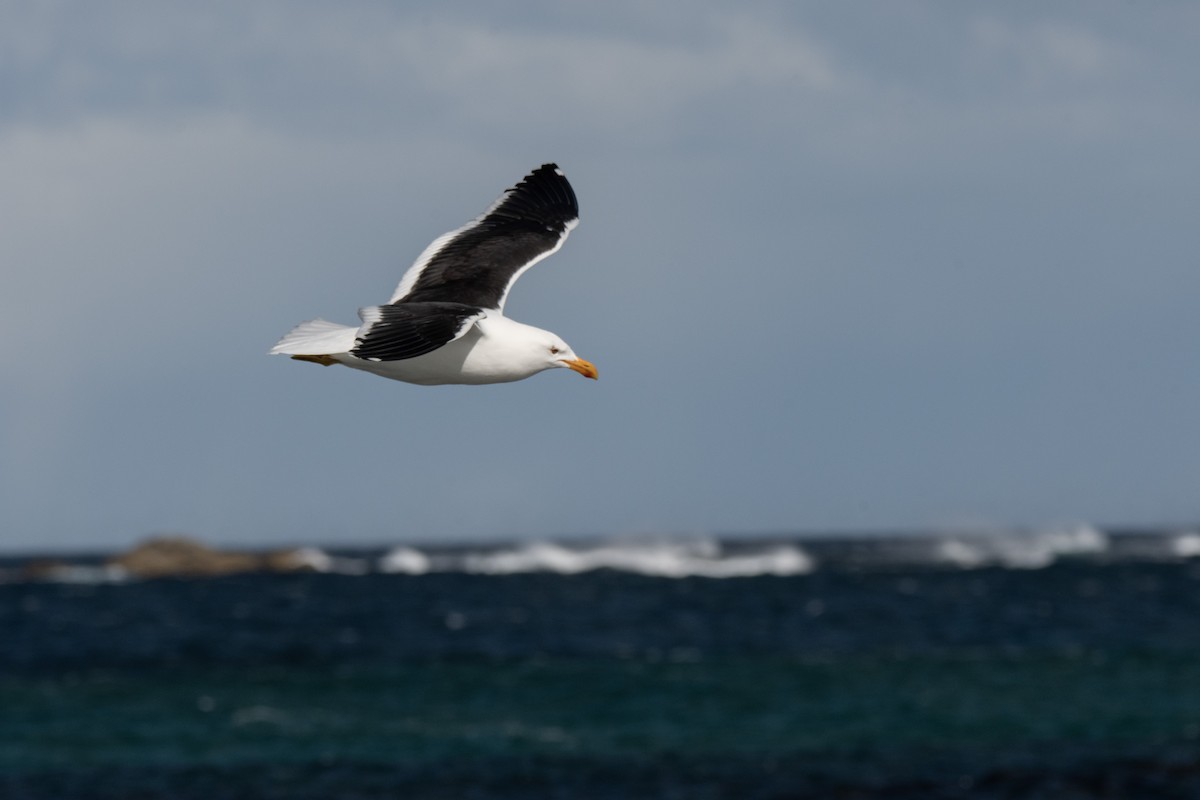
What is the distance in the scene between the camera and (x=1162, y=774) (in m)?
25.9

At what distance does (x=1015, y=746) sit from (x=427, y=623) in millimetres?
29629

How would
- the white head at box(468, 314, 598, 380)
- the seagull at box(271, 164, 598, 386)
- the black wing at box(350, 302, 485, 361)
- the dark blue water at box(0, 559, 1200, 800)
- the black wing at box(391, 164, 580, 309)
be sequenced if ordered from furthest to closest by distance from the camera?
the dark blue water at box(0, 559, 1200, 800), the black wing at box(391, 164, 580, 309), the white head at box(468, 314, 598, 380), the seagull at box(271, 164, 598, 386), the black wing at box(350, 302, 485, 361)

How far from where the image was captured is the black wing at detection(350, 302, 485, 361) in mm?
9312

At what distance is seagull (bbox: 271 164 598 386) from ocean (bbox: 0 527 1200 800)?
46.8 feet

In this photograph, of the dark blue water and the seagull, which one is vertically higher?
the seagull

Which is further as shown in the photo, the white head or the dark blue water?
the dark blue water

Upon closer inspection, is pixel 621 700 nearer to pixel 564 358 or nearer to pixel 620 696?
pixel 620 696

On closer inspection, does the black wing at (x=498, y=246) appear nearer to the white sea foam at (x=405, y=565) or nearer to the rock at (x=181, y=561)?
the rock at (x=181, y=561)

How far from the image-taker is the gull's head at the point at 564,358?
10.7 m

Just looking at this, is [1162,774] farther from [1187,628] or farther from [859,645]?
[1187,628]

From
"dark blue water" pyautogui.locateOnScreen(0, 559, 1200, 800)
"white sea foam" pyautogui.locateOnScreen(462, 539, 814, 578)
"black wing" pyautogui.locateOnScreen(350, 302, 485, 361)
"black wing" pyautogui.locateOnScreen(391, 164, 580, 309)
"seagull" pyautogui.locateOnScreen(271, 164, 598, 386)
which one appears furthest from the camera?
"white sea foam" pyautogui.locateOnScreen(462, 539, 814, 578)

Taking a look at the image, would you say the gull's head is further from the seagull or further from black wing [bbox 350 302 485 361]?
black wing [bbox 350 302 485 361]

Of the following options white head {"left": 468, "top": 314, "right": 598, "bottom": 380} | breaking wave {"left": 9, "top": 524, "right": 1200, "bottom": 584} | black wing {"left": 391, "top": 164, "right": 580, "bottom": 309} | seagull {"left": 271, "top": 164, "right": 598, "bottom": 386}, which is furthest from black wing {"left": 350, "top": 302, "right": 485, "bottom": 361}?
breaking wave {"left": 9, "top": 524, "right": 1200, "bottom": 584}

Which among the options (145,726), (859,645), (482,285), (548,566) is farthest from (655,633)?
(548,566)
